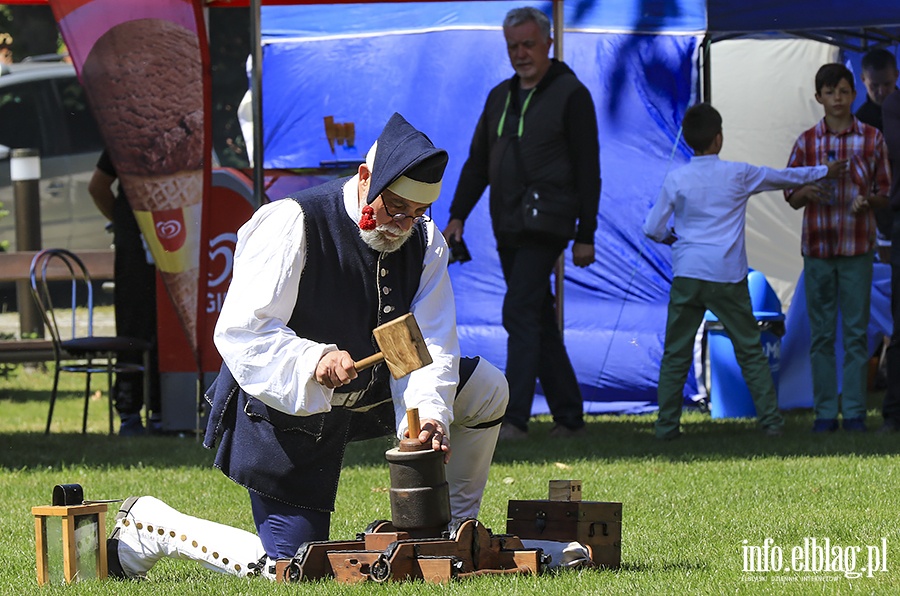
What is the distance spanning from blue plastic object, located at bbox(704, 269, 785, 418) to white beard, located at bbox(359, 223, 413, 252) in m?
5.37

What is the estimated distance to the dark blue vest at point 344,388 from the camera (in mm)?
3891

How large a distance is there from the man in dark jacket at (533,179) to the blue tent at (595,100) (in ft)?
5.91

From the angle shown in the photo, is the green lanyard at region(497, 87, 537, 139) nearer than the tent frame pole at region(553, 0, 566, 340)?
Yes

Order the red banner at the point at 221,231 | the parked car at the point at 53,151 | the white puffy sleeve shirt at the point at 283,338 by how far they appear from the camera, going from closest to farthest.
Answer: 1. the white puffy sleeve shirt at the point at 283,338
2. the red banner at the point at 221,231
3. the parked car at the point at 53,151

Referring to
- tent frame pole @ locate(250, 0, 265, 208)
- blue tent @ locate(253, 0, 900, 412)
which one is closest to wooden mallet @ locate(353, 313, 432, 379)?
tent frame pole @ locate(250, 0, 265, 208)

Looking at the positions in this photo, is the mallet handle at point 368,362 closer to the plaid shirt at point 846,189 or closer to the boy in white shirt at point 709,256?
the boy in white shirt at point 709,256

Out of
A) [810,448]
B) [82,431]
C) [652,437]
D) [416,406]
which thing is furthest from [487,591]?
[82,431]

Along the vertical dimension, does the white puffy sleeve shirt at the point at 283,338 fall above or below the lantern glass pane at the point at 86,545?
above

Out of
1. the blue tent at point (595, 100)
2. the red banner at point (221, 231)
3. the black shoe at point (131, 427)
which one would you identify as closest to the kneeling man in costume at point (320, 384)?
the red banner at point (221, 231)

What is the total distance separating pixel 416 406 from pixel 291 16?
6.60 m

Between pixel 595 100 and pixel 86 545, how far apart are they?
6.29 meters

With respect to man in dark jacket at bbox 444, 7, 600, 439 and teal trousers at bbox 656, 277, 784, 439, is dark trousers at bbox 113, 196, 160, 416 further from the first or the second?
teal trousers at bbox 656, 277, 784, 439

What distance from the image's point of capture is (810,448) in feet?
22.6

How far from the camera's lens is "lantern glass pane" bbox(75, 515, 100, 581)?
12.6 feet
